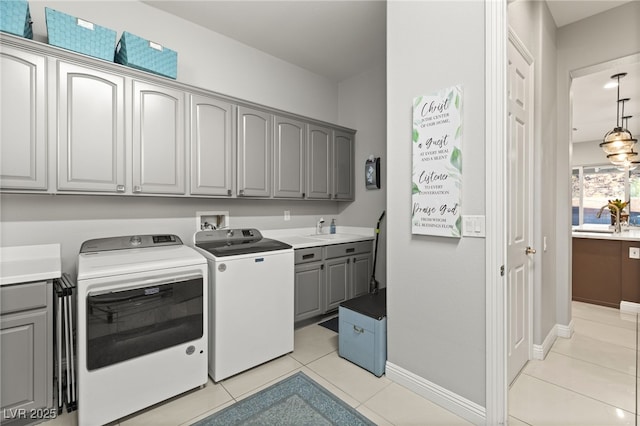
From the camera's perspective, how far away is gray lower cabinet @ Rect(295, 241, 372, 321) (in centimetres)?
288

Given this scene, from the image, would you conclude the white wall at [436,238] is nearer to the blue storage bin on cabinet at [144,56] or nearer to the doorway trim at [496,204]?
the doorway trim at [496,204]

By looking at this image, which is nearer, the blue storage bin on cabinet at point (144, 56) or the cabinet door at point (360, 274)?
the blue storage bin on cabinet at point (144, 56)

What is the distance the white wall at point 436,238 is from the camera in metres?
1.65

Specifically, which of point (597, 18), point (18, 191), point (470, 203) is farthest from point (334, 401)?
point (597, 18)

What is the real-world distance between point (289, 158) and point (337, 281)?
1.44m

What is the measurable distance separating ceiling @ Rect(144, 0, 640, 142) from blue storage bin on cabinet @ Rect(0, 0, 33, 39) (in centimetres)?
97

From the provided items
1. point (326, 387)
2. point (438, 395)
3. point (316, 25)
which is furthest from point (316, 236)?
point (316, 25)

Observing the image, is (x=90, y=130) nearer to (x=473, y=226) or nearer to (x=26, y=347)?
(x=26, y=347)

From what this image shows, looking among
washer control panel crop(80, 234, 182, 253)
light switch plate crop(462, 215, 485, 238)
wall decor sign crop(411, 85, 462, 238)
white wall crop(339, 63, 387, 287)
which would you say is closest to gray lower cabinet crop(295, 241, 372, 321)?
white wall crop(339, 63, 387, 287)

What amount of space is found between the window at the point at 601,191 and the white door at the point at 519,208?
674 cm

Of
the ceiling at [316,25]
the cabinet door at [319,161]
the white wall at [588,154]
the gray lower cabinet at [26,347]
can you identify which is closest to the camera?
the gray lower cabinet at [26,347]

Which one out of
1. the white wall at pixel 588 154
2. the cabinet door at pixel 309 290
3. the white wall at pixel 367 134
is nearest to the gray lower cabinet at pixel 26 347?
the cabinet door at pixel 309 290

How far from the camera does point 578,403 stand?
1.83 metres

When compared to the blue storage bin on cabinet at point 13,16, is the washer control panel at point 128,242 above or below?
below
